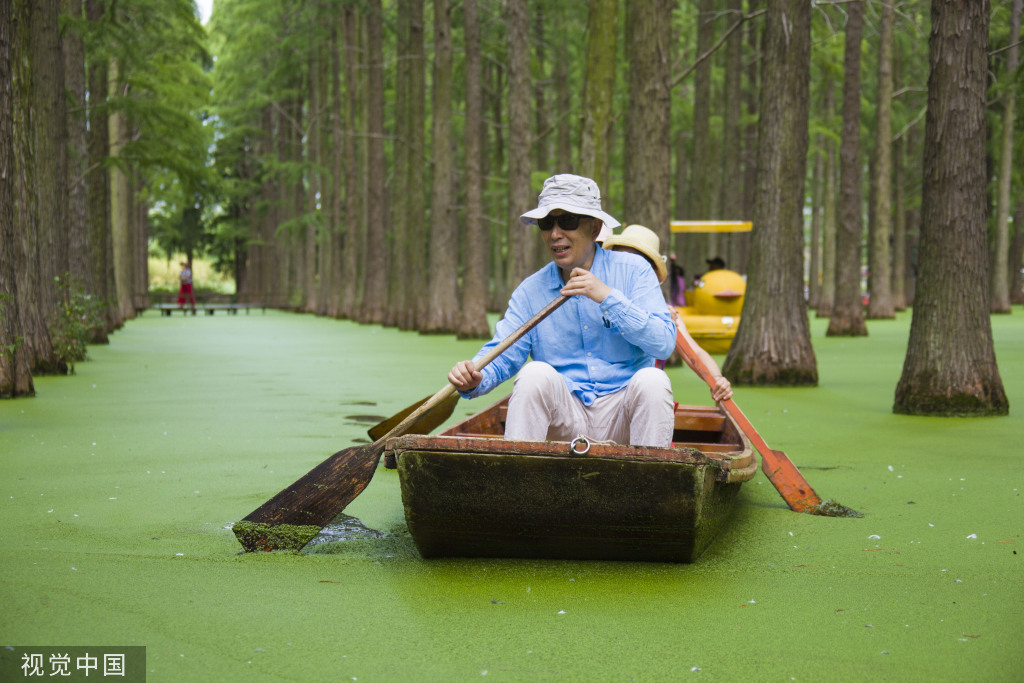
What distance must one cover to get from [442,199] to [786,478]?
18.7 m

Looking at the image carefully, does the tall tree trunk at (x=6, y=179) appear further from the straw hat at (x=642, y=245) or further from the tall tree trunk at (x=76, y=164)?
the tall tree trunk at (x=76, y=164)

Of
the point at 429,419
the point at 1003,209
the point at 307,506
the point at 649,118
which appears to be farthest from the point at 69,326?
the point at 1003,209

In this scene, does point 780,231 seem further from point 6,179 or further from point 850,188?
point 850,188

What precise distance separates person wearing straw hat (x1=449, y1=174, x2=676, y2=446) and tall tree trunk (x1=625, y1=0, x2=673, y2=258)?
9.08 metres

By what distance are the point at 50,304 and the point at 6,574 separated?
1044 cm

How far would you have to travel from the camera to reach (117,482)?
20.7ft

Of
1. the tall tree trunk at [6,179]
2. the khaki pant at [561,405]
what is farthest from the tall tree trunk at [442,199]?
the khaki pant at [561,405]

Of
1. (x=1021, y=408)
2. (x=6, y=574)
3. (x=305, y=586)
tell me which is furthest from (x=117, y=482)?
(x=1021, y=408)

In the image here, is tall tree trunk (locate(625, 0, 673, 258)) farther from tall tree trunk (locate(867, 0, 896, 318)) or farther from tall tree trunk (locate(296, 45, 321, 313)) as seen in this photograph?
tall tree trunk (locate(296, 45, 321, 313))

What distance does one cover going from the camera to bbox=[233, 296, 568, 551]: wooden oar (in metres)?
4.73

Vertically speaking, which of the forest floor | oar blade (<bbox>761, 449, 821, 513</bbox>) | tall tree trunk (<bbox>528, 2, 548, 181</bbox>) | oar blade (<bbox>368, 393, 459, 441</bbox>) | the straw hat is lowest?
the forest floor

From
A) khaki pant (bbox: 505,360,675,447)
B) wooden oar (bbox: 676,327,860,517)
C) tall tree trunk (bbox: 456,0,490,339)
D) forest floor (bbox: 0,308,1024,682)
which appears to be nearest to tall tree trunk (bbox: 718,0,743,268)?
tall tree trunk (bbox: 456,0,490,339)

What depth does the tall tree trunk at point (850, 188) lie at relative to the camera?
22000 mm

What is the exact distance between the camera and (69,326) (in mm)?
14383
